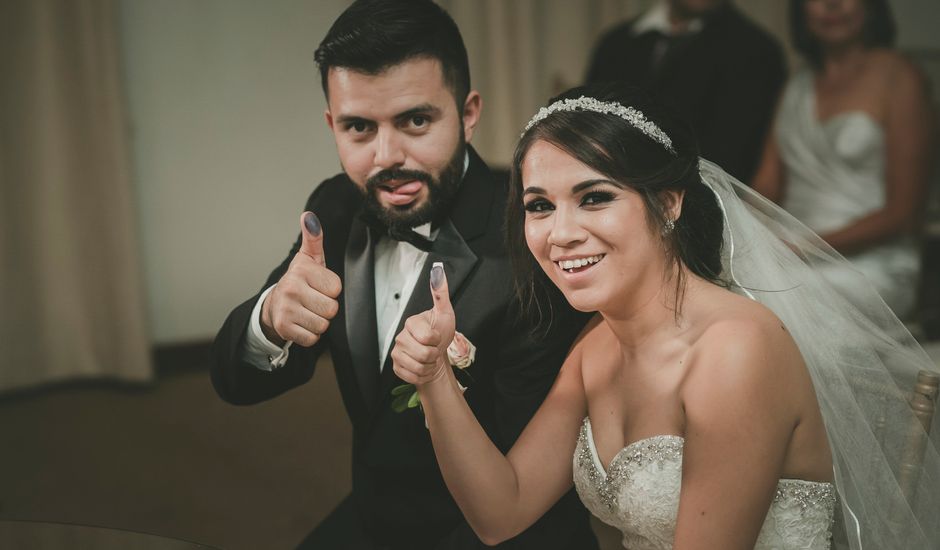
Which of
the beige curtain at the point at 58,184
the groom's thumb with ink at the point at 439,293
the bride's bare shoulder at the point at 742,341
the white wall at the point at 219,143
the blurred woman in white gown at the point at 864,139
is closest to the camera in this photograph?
the groom's thumb with ink at the point at 439,293

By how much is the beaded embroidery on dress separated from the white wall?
675 millimetres

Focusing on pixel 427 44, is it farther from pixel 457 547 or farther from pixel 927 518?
pixel 927 518

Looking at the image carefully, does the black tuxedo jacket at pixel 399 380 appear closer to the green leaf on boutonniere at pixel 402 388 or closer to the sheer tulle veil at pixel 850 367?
the green leaf on boutonniere at pixel 402 388

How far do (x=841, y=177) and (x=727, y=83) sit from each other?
0.54 meters

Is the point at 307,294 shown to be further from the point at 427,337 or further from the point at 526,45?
the point at 526,45

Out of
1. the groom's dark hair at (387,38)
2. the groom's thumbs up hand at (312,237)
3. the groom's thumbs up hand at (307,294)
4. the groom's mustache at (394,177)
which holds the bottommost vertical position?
the groom's thumbs up hand at (307,294)

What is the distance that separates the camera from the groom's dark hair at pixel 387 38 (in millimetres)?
1178

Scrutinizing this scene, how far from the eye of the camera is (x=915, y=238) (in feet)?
9.48

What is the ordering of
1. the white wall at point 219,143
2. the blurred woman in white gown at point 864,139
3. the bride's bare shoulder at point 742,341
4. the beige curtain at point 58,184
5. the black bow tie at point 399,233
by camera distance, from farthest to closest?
the beige curtain at point 58,184, the blurred woman in white gown at point 864,139, the white wall at point 219,143, the black bow tie at point 399,233, the bride's bare shoulder at point 742,341

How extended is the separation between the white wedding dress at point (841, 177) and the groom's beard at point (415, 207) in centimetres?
203

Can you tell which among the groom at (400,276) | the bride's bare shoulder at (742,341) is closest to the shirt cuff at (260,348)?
the groom at (400,276)

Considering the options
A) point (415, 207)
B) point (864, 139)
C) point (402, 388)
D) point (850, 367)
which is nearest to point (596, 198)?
point (415, 207)

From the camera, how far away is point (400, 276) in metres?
1.35

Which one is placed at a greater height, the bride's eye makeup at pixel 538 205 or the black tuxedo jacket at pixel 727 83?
the bride's eye makeup at pixel 538 205
